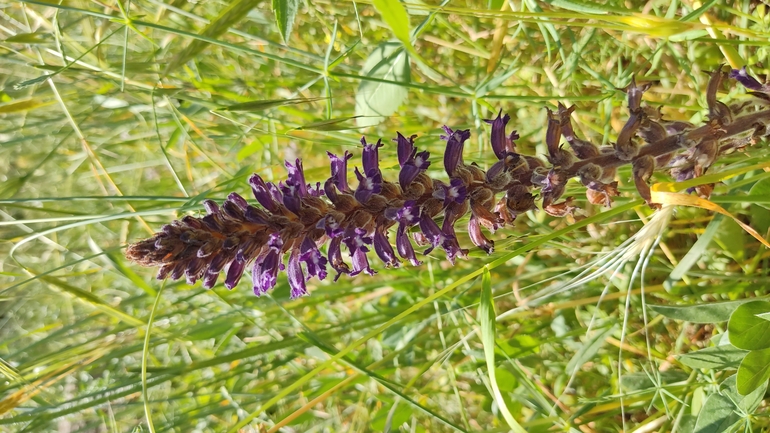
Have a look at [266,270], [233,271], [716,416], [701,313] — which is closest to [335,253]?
[266,270]

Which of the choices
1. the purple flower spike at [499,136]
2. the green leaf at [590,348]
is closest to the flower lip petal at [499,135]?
the purple flower spike at [499,136]

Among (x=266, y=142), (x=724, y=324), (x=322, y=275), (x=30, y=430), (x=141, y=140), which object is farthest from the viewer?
(x=141, y=140)

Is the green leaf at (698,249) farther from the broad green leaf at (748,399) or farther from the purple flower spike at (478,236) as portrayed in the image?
the purple flower spike at (478,236)

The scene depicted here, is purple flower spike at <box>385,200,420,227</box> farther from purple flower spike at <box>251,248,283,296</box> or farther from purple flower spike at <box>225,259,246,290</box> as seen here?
purple flower spike at <box>225,259,246,290</box>

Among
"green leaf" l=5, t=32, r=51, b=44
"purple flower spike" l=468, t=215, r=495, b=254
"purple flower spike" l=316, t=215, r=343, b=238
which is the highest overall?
"green leaf" l=5, t=32, r=51, b=44

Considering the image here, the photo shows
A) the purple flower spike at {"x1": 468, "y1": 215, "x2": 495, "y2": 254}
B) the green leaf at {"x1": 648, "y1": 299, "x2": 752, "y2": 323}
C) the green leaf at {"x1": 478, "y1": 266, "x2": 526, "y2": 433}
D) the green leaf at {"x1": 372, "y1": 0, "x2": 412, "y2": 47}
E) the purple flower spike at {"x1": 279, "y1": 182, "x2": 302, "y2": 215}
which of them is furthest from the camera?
the green leaf at {"x1": 648, "y1": 299, "x2": 752, "y2": 323}

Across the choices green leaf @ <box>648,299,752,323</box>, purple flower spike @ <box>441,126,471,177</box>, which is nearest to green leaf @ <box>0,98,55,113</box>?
purple flower spike @ <box>441,126,471,177</box>

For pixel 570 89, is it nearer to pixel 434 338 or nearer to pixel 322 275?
pixel 434 338

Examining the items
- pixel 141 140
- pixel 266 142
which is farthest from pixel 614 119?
pixel 141 140
